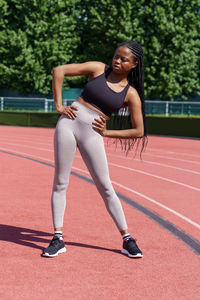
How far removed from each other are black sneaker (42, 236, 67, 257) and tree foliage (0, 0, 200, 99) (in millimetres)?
31413

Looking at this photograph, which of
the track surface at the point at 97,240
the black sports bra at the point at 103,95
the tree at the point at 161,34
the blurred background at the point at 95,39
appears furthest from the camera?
the blurred background at the point at 95,39

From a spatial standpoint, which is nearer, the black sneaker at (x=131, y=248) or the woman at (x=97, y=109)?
the woman at (x=97, y=109)

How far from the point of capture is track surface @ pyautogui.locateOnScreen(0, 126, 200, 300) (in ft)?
14.7

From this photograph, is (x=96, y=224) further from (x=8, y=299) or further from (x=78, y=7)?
(x=78, y=7)

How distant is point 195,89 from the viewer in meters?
38.8

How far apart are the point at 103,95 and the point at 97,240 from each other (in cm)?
177

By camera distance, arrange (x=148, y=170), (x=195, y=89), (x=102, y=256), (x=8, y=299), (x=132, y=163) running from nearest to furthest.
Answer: (x=8, y=299) < (x=102, y=256) < (x=148, y=170) < (x=132, y=163) < (x=195, y=89)

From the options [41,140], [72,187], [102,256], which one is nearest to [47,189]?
[72,187]

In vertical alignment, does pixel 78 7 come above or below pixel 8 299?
above

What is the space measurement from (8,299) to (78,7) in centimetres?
3820

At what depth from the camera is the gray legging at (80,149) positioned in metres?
5.14

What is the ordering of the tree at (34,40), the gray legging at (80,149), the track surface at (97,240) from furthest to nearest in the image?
1. the tree at (34,40)
2. the gray legging at (80,149)
3. the track surface at (97,240)

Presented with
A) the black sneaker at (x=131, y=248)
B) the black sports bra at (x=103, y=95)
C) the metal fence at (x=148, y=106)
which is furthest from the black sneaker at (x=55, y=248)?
the metal fence at (x=148, y=106)

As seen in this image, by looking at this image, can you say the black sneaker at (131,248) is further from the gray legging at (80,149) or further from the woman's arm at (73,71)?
the woman's arm at (73,71)
